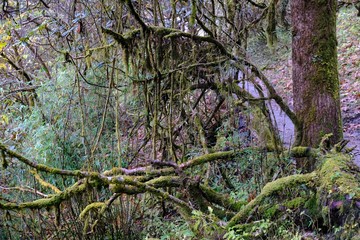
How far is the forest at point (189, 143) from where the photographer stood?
3676 millimetres

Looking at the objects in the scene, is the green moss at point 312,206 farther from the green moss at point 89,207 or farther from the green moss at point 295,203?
the green moss at point 89,207

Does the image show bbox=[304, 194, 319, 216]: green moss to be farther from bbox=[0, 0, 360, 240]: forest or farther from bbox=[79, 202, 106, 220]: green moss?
bbox=[79, 202, 106, 220]: green moss

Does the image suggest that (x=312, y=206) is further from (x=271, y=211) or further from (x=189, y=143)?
(x=189, y=143)

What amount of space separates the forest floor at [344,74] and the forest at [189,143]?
2.85ft

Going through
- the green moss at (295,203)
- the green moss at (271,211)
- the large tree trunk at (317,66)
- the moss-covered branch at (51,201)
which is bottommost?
the green moss at (271,211)

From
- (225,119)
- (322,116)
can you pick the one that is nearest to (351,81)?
(225,119)

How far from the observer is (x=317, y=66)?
4840mm

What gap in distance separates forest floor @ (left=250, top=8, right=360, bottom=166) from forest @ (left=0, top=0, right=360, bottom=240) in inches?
34.2

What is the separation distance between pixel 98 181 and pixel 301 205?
2055 millimetres

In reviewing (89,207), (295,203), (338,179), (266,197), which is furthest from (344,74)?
(89,207)

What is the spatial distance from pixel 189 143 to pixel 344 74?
715 centimetres

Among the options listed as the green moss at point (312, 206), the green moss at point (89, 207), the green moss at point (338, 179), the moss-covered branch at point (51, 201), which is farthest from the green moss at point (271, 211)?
the moss-covered branch at point (51, 201)

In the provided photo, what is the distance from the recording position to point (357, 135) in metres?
7.52

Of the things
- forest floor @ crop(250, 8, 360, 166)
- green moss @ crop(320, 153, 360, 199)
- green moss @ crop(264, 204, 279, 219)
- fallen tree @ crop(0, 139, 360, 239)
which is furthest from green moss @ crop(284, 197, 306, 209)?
forest floor @ crop(250, 8, 360, 166)
